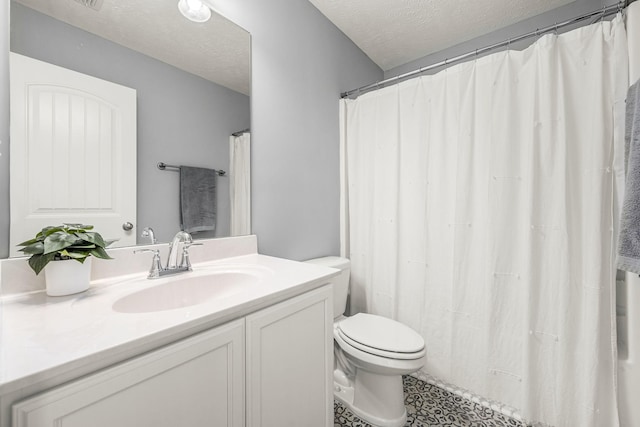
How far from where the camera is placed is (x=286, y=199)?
1.63m

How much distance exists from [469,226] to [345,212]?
86cm

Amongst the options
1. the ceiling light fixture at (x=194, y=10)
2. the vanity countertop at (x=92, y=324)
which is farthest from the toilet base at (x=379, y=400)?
the ceiling light fixture at (x=194, y=10)

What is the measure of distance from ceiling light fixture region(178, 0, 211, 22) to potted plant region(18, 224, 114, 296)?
1038mm

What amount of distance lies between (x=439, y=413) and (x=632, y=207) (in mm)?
1285

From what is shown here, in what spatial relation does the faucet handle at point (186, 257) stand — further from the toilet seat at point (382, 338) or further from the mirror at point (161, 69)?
the toilet seat at point (382, 338)

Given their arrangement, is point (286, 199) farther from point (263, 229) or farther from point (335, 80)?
point (335, 80)

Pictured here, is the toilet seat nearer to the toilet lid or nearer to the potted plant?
the toilet lid

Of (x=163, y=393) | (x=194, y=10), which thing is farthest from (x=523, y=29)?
(x=163, y=393)

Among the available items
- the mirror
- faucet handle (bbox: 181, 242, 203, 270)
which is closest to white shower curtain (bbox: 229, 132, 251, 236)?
the mirror

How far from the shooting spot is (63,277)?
2.62 ft

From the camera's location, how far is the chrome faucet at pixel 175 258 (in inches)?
41.2

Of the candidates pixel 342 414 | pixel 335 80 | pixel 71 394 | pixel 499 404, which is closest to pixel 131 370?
pixel 71 394

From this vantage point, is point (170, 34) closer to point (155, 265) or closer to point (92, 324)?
point (155, 265)

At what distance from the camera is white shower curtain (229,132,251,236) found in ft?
4.55
